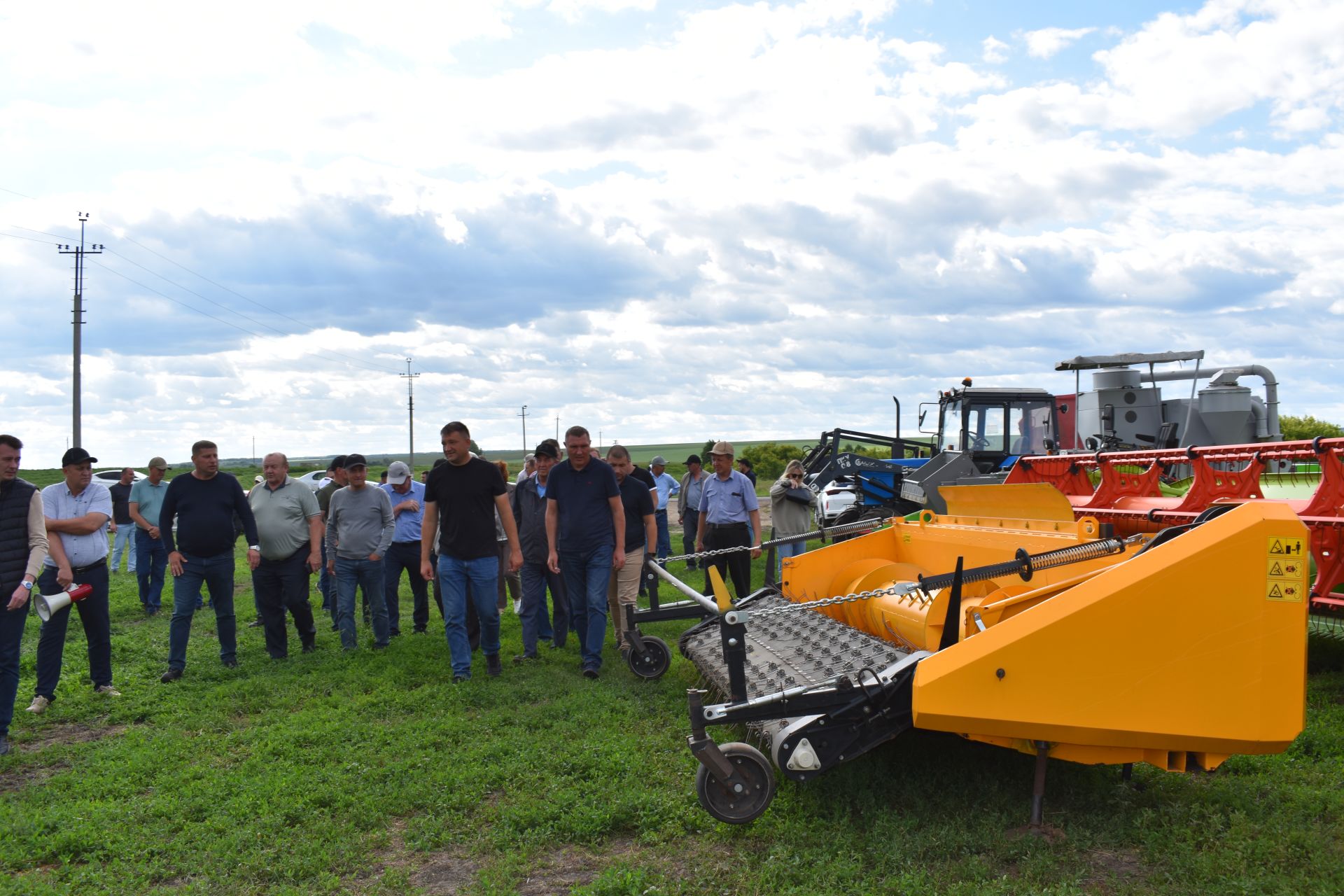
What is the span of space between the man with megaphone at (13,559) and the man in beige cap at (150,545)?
6064 millimetres

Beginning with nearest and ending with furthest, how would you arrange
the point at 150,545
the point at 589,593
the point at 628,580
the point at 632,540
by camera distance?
the point at 589,593
the point at 628,580
the point at 632,540
the point at 150,545

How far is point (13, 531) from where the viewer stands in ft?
20.6

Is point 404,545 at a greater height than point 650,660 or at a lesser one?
greater

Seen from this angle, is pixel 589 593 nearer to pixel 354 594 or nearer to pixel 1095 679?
pixel 354 594

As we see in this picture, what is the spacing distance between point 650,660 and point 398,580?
394 centimetres

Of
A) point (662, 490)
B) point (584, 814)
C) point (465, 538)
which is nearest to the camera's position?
point (584, 814)

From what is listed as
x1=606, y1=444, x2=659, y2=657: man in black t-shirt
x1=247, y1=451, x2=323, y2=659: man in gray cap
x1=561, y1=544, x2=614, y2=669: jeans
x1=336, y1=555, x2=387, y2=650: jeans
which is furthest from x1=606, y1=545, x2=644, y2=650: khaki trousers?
x1=247, y1=451, x2=323, y2=659: man in gray cap

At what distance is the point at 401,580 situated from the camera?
16.9 m

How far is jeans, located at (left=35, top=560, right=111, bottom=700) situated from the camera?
23.0 feet

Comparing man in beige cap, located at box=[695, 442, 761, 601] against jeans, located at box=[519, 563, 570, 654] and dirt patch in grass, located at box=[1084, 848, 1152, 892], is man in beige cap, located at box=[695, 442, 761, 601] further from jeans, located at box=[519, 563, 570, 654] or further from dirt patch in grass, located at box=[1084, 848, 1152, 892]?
dirt patch in grass, located at box=[1084, 848, 1152, 892]

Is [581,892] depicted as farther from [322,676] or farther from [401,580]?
[401,580]

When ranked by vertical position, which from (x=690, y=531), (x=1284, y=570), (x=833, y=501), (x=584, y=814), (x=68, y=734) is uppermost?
(x=1284, y=570)

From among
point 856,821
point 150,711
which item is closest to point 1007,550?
point 856,821

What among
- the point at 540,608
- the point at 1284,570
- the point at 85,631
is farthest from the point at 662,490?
the point at 1284,570
